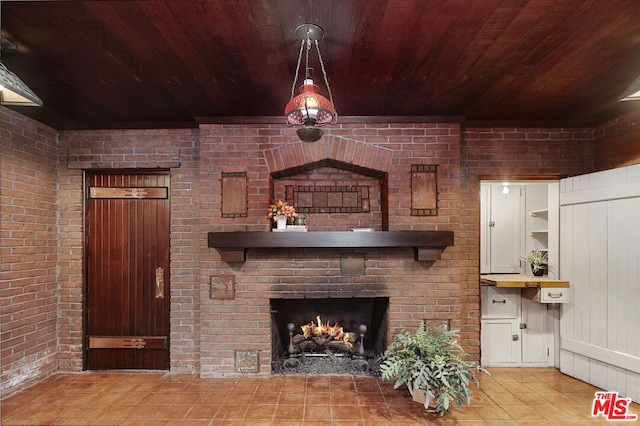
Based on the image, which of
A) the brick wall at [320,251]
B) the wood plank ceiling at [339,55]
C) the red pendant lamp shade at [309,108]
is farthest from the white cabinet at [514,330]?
the red pendant lamp shade at [309,108]

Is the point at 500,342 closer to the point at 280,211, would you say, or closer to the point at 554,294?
the point at 554,294

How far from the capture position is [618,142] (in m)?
3.43

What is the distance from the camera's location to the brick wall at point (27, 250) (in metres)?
3.14

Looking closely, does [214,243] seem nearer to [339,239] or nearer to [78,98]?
[339,239]

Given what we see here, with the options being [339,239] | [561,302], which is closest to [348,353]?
[339,239]

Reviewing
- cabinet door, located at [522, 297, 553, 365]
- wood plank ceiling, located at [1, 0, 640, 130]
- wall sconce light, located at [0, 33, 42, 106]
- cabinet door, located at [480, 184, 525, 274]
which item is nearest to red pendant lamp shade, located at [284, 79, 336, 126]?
wood plank ceiling, located at [1, 0, 640, 130]

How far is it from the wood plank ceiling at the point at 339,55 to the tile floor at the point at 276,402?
265 centimetres

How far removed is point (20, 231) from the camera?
329cm

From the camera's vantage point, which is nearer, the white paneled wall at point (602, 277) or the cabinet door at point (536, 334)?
the white paneled wall at point (602, 277)

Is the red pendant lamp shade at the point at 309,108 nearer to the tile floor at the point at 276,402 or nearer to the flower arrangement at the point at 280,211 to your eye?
the flower arrangement at the point at 280,211

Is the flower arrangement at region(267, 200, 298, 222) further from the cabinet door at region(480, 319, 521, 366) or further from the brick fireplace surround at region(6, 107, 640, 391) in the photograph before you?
the cabinet door at region(480, 319, 521, 366)

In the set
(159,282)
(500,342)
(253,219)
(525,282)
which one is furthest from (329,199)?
(500,342)

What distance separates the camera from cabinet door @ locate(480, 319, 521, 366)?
12.5 feet

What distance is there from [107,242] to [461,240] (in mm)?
Answer: 3846
